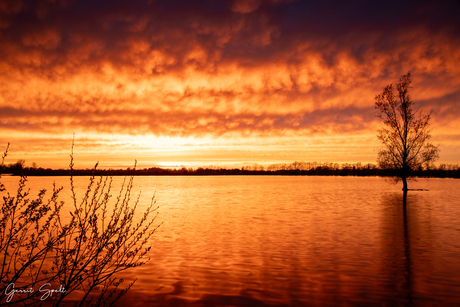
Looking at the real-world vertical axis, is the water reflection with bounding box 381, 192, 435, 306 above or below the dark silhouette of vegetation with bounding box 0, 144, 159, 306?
below

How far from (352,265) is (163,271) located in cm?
630

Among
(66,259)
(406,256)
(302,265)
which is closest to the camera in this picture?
(66,259)

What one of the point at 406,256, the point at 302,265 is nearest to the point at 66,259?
the point at 302,265

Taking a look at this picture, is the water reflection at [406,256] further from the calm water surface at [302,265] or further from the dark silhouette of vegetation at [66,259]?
the dark silhouette of vegetation at [66,259]

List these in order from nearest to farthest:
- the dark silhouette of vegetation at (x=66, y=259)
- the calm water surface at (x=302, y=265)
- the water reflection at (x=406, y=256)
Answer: the dark silhouette of vegetation at (x=66, y=259), the calm water surface at (x=302, y=265), the water reflection at (x=406, y=256)

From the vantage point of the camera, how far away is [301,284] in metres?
8.65

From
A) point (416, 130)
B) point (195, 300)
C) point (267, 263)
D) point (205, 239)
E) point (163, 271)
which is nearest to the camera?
point (195, 300)

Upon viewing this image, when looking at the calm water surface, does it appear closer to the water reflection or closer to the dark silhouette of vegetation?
the water reflection

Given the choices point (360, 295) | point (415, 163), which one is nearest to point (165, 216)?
point (360, 295)

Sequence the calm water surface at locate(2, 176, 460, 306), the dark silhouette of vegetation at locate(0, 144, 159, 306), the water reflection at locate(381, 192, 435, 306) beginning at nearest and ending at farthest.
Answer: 1. the dark silhouette of vegetation at locate(0, 144, 159, 306)
2. the calm water surface at locate(2, 176, 460, 306)
3. the water reflection at locate(381, 192, 435, 306)

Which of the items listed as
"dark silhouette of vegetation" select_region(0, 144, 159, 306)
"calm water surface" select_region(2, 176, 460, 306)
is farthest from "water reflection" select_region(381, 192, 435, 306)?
"dark silhouette of vegetation" select_region(0, 144, 159, 306)

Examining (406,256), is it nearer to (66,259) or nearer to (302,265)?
(302,265)

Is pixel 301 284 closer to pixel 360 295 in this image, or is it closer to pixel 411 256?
pixel 360 295

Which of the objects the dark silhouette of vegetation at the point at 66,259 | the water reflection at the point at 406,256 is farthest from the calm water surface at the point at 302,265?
the dark silhouette of vegetation at the point at 66,259
